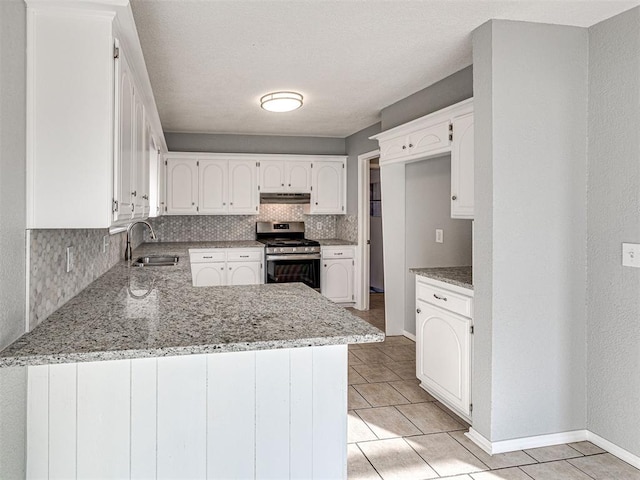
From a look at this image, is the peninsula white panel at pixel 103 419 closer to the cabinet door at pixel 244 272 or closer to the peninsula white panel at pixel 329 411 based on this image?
the peninsula white panel at pixel 329 411

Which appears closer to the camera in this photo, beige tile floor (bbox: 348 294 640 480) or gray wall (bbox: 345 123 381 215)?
beige tile floor (bbox: 348 294 640 480)

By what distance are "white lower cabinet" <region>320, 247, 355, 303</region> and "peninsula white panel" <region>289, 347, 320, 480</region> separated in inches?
179

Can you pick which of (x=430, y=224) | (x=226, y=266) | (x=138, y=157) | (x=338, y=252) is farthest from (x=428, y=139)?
(x=226, y=266)

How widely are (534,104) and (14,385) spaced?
2756 mm

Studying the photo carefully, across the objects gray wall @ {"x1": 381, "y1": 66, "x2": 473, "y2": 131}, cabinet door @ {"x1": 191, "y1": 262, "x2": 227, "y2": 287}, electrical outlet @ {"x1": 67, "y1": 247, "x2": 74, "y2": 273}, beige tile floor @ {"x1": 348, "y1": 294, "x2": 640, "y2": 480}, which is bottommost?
beige tile floor @ {"x1": 348, "y1": 294, "x2": 640, "y2": 480}

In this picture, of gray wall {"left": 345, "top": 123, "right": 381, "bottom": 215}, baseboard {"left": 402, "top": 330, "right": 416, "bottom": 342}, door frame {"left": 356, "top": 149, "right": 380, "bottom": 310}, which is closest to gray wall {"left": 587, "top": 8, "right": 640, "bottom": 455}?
baseboard {"left": 402, "top": 330, "right": 416, "bottom": 342}

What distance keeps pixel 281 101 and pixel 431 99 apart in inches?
50.9

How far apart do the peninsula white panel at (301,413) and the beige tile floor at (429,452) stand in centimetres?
77

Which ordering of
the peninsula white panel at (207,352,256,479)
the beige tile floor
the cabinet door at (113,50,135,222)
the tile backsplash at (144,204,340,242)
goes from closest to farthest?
1. the peninsula white panel at (207,352,256,479)
2. the cabinet door at (113,50,135,222)
3. the beige tile floor
4. the tile backsplash at (144,204,340,242)

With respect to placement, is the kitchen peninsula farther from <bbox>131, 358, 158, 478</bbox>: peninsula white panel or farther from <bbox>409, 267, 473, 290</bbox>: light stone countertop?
<bbox>409, 267, 473, 290</bbox>: light stone countertop

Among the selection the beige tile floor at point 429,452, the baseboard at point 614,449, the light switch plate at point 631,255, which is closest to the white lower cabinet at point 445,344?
the beige tile floor at point 429,452

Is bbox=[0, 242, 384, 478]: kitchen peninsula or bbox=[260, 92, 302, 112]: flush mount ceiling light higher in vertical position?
bbox=[260, 92, 302, 112]: flush mount ceiling light

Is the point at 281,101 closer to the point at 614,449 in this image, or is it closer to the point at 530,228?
the point at 530,228

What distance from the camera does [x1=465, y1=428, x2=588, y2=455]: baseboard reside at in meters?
2.66
